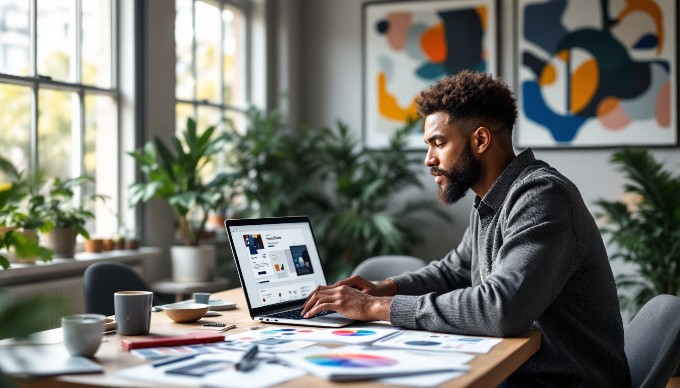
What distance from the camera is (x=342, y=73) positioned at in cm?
554

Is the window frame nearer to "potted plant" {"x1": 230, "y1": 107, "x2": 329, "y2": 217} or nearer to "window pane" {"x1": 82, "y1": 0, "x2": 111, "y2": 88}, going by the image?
"potted plant" {"x1": 230, "y1": 107, "x2": 329, "y2": 217}

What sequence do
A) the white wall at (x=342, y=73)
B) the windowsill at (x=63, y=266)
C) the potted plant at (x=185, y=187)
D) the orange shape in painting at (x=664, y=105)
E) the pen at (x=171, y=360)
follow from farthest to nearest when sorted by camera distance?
1. the white wall at (x=342, y=73)
2. the orange shape in painting at (x=664, y=105)
3. the potted plant at (x=185, y=187)
4. the windowsill at (x=63, y=266)
5. the pen at (x=171, y=360)

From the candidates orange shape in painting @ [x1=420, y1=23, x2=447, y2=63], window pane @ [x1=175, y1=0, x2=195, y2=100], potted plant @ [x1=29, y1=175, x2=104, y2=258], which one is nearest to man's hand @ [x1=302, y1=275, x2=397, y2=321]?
potted plant @ [x1=29, y1=175, x2=104, y2=258]

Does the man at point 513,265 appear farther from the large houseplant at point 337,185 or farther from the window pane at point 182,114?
the window pane at point 182,114

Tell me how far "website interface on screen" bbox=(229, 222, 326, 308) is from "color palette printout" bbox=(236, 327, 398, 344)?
0.69ft

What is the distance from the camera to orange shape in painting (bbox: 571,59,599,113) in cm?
487

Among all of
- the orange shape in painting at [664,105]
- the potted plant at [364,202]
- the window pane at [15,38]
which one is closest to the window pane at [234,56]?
the potted plant at [364,202]

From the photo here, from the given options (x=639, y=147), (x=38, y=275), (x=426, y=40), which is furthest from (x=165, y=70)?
(x=639, y=147)

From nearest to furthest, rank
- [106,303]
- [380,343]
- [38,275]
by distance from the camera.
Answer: [380,343] < [106,303] < [38,275]

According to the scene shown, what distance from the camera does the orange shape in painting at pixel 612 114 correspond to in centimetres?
480

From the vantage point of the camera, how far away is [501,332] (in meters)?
1.76

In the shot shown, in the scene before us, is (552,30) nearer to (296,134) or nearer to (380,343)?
(296,134)

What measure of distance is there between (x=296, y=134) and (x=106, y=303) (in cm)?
303

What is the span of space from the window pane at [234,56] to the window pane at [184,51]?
1.50ft
